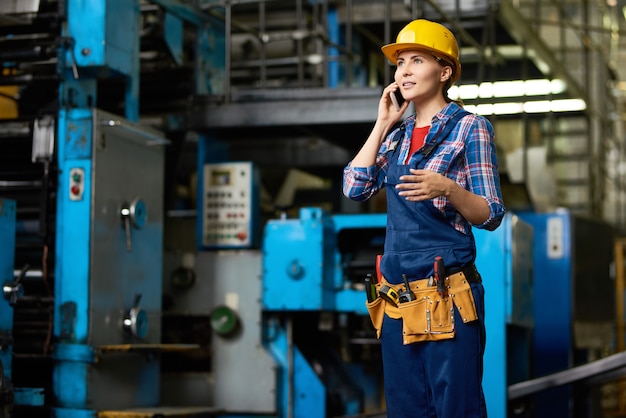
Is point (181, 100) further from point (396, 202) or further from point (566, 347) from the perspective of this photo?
point (396, 202)

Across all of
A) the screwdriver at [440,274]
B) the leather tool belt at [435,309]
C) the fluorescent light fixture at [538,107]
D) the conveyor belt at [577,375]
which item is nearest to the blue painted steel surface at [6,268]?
the leather tool belt at [435,309]

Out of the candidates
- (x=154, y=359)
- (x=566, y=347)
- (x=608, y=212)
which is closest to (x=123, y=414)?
(x=154, y=359)

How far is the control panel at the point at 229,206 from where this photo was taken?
22.1 feet

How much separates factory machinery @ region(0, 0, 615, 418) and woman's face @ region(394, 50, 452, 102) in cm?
236

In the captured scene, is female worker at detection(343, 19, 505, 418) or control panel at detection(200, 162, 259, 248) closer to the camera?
female worker at detection(343, 19, 505, 418)

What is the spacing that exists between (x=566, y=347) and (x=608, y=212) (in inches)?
332

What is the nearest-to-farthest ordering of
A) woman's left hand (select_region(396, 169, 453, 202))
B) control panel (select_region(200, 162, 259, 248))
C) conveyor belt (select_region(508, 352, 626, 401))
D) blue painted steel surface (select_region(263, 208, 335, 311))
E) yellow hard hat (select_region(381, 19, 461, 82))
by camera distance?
1. woman's left hand (select_region(396, 169, 453, 202))
2. yellow hard hat (select_region(381, 19, 461, 82))
3. conveyor belt (select_region(508, 352, 626, 401))
4. blue painted steel surface (select_region(263, 208, 335, 311))
5. control panel (select_region(200, 162, 259, 248))

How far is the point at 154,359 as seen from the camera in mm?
6160

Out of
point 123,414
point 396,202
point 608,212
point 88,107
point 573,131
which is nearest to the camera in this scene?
point 396,202

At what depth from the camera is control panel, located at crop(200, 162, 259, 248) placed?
6727mm

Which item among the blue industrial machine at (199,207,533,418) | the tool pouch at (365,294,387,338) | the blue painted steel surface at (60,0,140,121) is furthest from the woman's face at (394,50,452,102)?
the blue painted steel surface at (60,0,140,121)

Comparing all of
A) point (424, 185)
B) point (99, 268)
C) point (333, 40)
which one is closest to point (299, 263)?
point (99, 268)

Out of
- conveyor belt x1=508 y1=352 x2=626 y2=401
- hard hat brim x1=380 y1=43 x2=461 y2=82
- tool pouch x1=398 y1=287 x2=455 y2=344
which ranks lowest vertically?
conveyor belt x1=508 y1=352 x2=626 y2=401

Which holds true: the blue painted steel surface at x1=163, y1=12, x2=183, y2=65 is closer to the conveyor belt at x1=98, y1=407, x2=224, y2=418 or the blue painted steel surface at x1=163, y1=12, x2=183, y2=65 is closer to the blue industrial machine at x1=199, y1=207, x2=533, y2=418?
the blue industrial machine at x1=199, y1=207, x2=533, y2=418
